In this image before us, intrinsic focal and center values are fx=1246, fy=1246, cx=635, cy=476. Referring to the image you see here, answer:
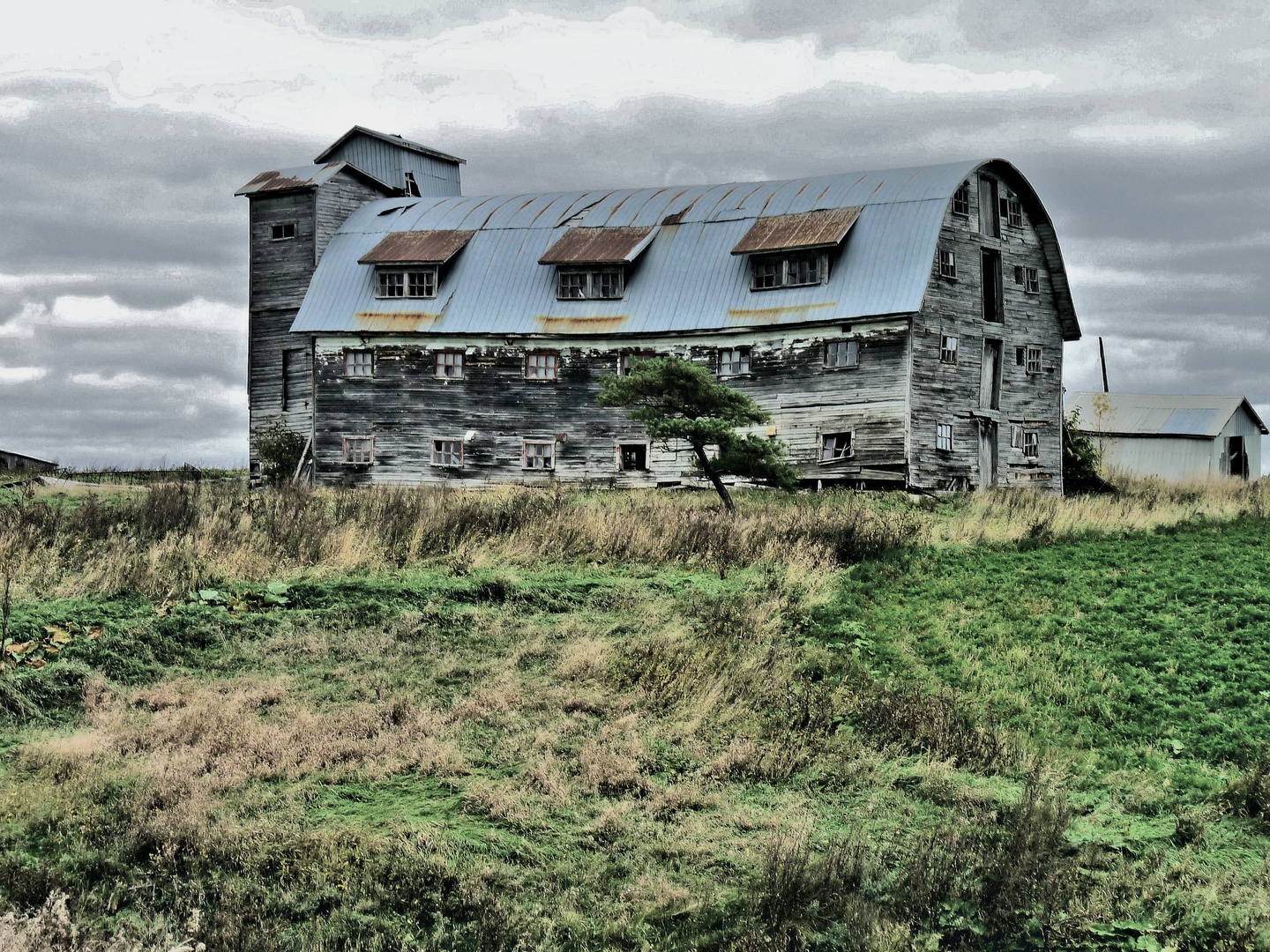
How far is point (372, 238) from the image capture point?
40.7m

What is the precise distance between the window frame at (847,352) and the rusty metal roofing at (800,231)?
2689mm

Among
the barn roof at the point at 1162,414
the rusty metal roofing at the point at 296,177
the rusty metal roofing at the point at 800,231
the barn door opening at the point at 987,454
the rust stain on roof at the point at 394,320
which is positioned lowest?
the barn door opening at the point at 987,454

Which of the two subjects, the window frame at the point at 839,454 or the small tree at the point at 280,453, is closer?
the window frame at the point at 839,454

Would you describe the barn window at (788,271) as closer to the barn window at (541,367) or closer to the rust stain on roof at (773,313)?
the rust stain on roof at (773,313)

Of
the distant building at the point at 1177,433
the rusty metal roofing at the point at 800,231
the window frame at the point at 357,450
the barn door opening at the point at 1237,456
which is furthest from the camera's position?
the barn door opening at the point at 1237,456

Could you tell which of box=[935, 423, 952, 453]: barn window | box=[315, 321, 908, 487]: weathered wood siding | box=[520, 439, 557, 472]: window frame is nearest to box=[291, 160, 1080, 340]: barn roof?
box=[315, 321, 908, 487]: weathered wood siding

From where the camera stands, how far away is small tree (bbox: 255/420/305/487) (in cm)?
3959

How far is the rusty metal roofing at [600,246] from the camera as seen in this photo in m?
36.8

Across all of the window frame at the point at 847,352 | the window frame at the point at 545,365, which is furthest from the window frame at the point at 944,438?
the window frame at the point at 545,365

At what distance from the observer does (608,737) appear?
11812 mm

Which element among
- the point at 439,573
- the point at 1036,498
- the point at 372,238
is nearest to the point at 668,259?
the point at 372,238

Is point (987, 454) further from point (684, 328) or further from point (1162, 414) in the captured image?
point (1162, 414)

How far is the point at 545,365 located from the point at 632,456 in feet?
12.6

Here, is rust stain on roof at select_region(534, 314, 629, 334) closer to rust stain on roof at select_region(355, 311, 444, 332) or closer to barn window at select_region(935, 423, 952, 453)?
rust stain on roof at select_region(355, 311, 444, 332)
